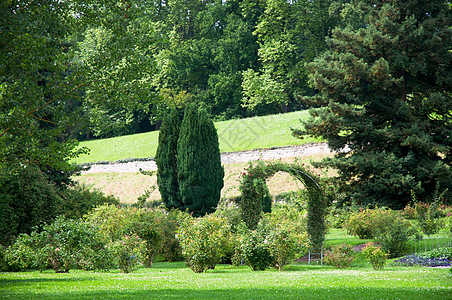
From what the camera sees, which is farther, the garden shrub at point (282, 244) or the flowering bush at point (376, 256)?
the garden shrub at point (282, 244)

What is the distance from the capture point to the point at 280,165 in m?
13.5

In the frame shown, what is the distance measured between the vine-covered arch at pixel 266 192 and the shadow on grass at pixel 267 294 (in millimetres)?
5584

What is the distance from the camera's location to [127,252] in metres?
10.9

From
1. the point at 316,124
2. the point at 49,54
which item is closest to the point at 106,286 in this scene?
the point at 49,54

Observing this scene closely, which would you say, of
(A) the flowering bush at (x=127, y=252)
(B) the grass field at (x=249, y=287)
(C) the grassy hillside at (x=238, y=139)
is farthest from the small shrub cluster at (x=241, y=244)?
(C) the grassy hillside at (x=238, y=139)

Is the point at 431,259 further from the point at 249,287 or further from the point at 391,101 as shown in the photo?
the point at 391,101

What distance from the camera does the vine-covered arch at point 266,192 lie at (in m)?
13.1

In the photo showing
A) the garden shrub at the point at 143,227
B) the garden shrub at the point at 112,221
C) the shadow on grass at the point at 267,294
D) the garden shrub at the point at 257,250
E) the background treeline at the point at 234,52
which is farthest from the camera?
the background treeline at the point at 234,52

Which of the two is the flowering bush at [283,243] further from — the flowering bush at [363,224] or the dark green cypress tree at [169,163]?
the dark green cypress tree at [169,163]

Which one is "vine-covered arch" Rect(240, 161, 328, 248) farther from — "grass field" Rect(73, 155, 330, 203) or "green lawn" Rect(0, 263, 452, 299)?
"grass field" Rect(73, 155, 330, 203)

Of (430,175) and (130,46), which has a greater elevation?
(130,46)

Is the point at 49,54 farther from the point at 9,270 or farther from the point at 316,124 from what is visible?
the point at 316,124

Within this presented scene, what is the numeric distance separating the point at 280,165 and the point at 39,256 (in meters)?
7.12

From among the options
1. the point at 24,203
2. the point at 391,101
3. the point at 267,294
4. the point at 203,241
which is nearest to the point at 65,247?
the point at 203,241
